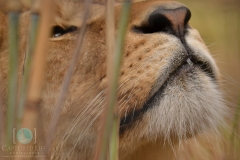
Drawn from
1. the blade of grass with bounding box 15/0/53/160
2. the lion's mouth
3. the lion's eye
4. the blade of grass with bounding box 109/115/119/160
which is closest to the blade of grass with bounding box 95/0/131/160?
the blade of grass with bounding box 109/115/119/160

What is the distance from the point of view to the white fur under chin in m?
1.38

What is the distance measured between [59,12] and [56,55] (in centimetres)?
18

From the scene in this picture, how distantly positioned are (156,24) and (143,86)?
0.67 feet

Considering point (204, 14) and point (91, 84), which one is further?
point (204, 14)

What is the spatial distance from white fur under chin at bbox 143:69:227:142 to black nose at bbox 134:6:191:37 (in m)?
0.15

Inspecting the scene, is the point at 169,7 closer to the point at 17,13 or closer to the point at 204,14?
the point at 17,13

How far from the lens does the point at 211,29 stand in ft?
10.9

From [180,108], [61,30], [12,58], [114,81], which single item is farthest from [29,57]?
[61,30]

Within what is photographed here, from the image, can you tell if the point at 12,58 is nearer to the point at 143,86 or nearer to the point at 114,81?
the point at 114,81

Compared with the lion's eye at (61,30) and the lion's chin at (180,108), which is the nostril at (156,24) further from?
the lion's eye at (61,30)

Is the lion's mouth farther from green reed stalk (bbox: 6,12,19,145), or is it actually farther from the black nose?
→ green reed stalk (bbox: 6,12,19,145)

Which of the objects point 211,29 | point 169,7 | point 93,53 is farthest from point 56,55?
point 211,29

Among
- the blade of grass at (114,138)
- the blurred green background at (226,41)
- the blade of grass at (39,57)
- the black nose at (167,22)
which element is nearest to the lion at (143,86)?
the black nose at (167,22)

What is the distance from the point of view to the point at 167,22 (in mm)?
1404
